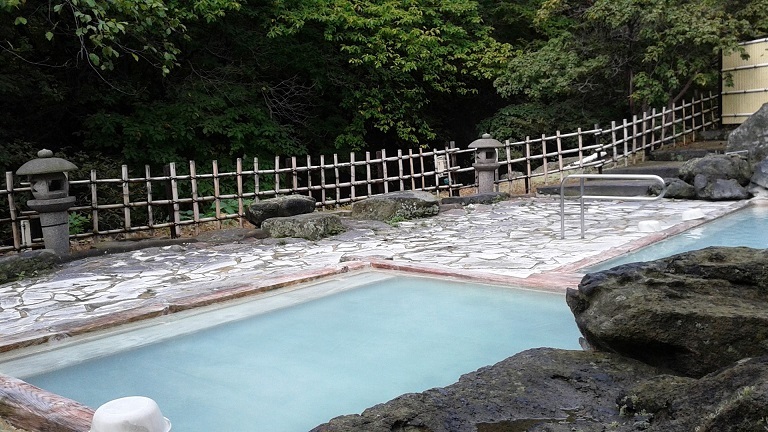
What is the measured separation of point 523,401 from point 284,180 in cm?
1226

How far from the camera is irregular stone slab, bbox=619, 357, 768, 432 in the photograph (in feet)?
6.25

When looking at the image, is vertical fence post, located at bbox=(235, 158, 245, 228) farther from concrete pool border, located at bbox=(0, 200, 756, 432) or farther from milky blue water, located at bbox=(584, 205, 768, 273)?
milky blue water, located at bbox=(584, 205, 768, 273)

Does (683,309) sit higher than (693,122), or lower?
lower

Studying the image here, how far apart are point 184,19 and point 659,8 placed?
1018 cm

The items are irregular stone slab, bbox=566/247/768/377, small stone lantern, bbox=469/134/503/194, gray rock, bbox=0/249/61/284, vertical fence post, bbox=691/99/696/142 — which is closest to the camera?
irregular stone slab, bbox=566/247/768/377

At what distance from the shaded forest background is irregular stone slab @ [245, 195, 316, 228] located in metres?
3.01

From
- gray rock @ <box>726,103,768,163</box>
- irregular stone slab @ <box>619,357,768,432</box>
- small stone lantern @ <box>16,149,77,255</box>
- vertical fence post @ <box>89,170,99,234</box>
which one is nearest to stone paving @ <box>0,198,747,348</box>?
small stone lantern @ <box>16,149,77,255</box>

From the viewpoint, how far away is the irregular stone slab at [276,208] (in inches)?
389

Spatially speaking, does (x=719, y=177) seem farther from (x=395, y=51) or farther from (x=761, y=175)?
(x=395, y=51)

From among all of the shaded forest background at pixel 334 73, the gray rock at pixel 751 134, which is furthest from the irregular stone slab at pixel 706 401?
the gray rock at pixel 751 134

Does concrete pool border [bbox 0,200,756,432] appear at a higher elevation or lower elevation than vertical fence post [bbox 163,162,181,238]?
lower

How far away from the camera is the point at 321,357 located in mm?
4652

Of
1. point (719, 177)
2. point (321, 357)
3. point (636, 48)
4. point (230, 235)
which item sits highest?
point (636, 48)

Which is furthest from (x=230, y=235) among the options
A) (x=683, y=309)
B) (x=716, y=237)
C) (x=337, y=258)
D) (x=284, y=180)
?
(x=683, y=309)
